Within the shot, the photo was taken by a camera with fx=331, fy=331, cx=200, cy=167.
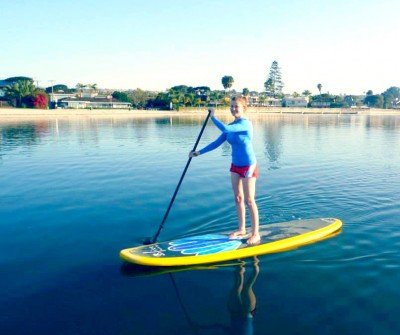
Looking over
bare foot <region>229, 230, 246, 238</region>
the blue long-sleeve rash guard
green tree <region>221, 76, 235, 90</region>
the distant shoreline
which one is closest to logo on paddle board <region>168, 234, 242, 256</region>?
bare foot <region>229, 230, 246, 238</region>

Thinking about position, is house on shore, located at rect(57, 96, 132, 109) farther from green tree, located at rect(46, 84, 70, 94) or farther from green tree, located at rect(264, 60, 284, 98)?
green tree, located at rect(264, 60, 284, 98)

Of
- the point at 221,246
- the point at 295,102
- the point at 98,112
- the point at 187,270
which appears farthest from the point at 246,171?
the point at 295,102

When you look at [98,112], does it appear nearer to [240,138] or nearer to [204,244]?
[204,244]

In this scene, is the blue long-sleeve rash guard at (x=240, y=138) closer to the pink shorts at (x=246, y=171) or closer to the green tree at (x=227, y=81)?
the pink shorts at (x=246, y=171)

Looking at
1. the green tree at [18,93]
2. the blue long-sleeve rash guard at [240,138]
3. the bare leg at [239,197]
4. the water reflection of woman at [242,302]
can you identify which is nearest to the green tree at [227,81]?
the green tree at [18,93]

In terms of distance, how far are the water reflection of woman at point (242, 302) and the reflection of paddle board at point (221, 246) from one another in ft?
1.62

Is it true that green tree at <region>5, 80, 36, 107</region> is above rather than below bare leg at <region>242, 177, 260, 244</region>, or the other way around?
above

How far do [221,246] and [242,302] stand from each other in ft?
5.31

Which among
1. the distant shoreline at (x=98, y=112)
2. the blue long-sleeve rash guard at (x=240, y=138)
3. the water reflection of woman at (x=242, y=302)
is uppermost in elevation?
the distant shoreline at (x=98, y=112)

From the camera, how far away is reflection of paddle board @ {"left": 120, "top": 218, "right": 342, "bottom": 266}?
621 cm

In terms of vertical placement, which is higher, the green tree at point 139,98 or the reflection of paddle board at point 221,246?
the green tree at point 139,98

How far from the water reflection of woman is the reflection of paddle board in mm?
495

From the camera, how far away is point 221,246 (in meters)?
6.66

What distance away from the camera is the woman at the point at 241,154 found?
251 inches
